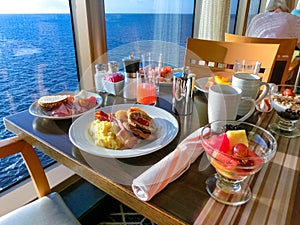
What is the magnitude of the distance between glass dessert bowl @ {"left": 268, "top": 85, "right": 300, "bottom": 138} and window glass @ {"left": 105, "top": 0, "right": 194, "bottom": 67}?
0.62 m

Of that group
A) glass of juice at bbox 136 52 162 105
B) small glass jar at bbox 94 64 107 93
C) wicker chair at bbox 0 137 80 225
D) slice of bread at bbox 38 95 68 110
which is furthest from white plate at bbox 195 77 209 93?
wicker chair at bbox 0 137 80 225

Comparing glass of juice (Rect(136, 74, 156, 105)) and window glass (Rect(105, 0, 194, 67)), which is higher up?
window glass (Rect(105, 0, 194, 67))

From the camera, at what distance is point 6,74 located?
3.82 ft

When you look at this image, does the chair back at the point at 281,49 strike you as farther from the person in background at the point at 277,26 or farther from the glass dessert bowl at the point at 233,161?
the glass dessert bowl at the point at 233,161

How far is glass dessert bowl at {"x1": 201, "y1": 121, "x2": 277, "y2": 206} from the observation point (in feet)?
1.59

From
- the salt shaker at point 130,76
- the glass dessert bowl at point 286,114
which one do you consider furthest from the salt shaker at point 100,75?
the glass dessert bowl at point 286,114

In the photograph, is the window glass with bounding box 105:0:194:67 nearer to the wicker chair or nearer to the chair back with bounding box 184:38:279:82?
the chair back with bounding box 184:38:279:82

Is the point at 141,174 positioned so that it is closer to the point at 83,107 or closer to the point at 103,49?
the point at 83,107

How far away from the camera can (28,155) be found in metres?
0.85

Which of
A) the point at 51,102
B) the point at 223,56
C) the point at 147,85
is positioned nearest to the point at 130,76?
the point at 147,85

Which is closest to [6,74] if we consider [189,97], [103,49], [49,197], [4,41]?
[4,41]

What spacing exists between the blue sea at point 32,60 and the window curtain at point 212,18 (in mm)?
1103

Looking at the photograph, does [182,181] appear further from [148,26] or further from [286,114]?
[148,26]

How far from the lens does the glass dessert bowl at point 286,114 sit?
752mm
